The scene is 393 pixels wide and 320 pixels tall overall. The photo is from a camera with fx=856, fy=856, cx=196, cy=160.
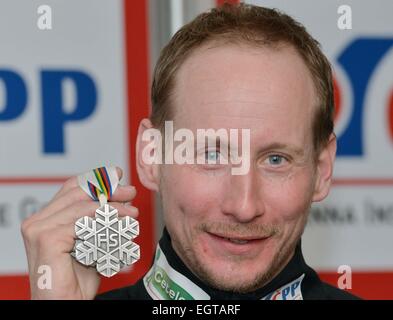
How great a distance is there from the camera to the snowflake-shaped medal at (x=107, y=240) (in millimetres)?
1261

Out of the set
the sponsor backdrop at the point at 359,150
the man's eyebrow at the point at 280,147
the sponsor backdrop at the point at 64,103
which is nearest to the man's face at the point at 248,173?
the man's eyebrow at the point at 280,147

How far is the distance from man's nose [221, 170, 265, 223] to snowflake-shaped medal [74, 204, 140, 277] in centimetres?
15

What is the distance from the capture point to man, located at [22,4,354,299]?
1.31 metres

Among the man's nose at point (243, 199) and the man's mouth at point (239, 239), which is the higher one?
the man's nose at point (243, 199)

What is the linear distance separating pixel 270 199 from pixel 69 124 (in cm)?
66

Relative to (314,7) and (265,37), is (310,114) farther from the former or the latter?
(314,7)

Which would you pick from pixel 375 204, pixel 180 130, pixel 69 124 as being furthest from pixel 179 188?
pixel 375 204

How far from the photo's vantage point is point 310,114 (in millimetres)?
1391

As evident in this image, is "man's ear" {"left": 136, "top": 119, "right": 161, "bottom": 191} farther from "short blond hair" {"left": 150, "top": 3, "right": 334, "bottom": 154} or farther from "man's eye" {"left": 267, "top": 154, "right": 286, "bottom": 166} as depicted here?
"man's eye" {"left": 267, "top": 154, "right": 286, "bottom": 166}

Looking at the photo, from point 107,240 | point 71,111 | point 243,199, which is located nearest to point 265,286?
A: point 243,199

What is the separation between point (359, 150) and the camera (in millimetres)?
2004

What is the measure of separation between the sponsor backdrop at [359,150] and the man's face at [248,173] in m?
0.62

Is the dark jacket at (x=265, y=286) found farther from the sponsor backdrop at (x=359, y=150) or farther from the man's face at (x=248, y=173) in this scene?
the sponsor backdrop at (x=359, y=150)

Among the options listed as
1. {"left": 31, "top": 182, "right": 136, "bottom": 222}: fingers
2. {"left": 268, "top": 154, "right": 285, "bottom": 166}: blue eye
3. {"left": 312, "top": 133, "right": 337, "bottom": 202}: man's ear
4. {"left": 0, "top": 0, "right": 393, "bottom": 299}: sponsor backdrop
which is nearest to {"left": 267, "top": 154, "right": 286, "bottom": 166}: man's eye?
{"left": 268, "top": 154, "right": 285, "bottom": 166}: blue eye
